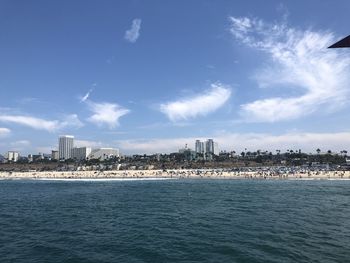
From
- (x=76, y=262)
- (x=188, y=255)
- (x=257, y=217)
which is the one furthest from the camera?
(x=257, y=217)

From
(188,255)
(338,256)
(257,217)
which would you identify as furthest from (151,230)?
(338,256)

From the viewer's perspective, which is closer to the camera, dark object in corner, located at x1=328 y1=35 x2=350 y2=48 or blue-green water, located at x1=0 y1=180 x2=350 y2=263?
dark object in corner, located at x1=328 y1=35 x2=350 y2=48

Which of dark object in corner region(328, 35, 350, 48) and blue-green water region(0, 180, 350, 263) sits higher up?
dark object in corner region(328, 35, 350, 48)

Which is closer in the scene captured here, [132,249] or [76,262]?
[76,262]

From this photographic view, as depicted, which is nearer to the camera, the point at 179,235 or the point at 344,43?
the point at 344,43

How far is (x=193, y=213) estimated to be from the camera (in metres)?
41.4

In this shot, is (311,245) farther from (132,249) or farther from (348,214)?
(348,214)

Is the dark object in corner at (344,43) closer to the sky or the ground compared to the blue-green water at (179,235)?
closer to the sky

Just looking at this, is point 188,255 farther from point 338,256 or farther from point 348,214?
point 348,214

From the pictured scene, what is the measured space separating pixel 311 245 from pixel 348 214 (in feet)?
59.9

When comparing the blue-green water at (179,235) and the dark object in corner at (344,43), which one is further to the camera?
the blue-green water at (179,235)

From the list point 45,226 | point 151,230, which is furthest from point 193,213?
point 45,226

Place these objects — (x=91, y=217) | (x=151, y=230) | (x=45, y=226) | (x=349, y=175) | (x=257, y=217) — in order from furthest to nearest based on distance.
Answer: (x=349, y=175) → (x=91, y=217) → (x=257, y=217) → (x=45, y=226) → (x=151, y=230)

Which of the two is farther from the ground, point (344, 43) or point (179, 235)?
point (344, 43)
